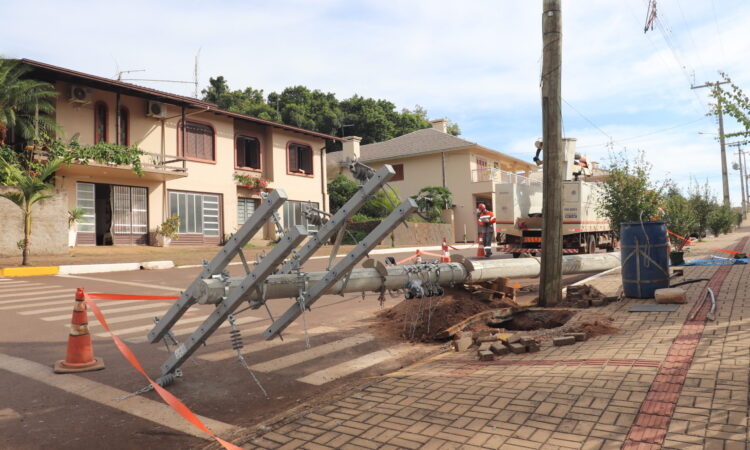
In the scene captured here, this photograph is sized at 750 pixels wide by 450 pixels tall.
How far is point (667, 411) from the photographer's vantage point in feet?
11.1

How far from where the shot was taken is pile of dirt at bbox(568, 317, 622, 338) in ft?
19.5

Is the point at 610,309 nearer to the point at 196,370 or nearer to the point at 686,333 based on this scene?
the point at 686,333

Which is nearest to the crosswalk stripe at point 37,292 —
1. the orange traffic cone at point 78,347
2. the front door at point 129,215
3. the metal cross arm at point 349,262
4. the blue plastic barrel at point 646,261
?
the orange traffic cone at point 78,347

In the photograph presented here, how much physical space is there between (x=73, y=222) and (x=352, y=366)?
18.5 metres

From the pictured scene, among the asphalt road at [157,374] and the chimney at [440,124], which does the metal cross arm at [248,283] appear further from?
the chimney at [440,124]

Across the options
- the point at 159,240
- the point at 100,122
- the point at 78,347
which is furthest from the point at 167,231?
the point at 78,347

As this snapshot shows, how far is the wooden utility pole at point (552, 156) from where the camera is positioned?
7.93m

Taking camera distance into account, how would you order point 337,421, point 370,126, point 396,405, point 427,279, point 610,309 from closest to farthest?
point 337,421 → point 396,405 → point 427,279 → point 610,309 → point 370,126

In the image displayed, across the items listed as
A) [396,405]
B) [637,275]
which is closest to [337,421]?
[396,405]

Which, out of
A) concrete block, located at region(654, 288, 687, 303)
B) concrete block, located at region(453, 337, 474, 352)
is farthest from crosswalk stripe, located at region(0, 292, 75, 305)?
concrete block, located at region(654, 288, 687, 303)

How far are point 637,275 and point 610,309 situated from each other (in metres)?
0.97

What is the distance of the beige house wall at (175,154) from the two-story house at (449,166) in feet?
23.9

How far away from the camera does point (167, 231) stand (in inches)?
893

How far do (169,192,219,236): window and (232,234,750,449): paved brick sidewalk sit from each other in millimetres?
20872
